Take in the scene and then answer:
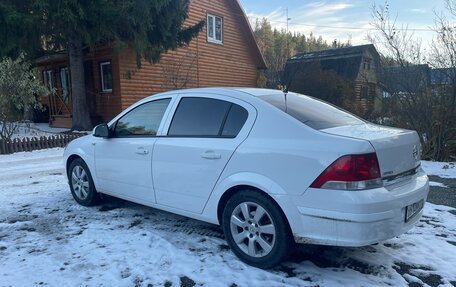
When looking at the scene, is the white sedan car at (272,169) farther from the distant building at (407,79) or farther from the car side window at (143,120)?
the distant building at (407,79)

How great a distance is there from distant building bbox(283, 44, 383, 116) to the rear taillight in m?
1.53

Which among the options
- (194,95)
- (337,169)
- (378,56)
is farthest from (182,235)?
(378,56)

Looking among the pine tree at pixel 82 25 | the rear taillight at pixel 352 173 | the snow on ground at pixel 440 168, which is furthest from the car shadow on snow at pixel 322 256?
the pine tree at pixel 82 25

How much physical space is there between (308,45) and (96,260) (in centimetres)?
7990

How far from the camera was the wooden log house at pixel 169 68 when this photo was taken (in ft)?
51.6

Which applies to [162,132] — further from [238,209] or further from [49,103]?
[49,103]

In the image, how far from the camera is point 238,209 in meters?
3.35

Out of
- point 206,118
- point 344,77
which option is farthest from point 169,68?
point 206,118

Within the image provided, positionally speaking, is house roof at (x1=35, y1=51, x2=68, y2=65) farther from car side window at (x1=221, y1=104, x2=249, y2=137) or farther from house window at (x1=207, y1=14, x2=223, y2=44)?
car side window at (x1=221, y1=104, x2=249, y2=137)

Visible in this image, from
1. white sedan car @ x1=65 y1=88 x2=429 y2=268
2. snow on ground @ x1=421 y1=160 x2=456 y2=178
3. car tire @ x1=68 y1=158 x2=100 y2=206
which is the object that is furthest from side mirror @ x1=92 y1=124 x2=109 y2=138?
snow on ground @ x1=421 y1=160 x2=456 y2=178

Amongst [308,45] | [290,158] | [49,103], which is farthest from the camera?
[308,45]

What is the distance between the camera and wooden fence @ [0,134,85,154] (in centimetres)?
1015

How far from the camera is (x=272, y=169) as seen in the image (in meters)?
3.07

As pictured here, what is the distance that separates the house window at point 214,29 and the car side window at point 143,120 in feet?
51.5
